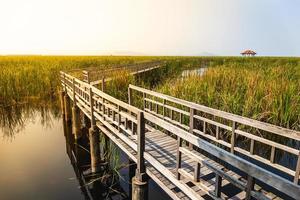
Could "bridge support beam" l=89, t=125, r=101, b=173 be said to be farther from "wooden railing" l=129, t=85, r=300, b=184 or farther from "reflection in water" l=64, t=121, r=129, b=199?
"wooden railing" l=129, t=85, r=300, b=184

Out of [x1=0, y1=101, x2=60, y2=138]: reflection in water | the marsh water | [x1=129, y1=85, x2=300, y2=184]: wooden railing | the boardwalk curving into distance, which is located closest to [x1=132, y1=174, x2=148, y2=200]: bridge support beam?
the boardwalk curving into distance

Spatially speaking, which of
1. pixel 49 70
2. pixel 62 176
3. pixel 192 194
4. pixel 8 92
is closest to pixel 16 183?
pixel 62 176

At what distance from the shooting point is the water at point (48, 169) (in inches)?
273

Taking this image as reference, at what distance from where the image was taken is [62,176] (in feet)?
26.2

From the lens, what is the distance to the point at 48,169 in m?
8.34

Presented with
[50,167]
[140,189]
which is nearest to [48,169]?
[50,167]

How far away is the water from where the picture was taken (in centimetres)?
694

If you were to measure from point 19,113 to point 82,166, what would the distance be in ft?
24.2

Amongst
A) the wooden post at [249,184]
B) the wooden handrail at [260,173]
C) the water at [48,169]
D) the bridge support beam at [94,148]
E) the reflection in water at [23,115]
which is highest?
the wooden handrail at [260,173]

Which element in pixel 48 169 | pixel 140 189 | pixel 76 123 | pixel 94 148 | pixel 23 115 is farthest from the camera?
pixel 23 115

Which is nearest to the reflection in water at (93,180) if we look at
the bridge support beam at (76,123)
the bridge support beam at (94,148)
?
the bridge support beam at (94,148)

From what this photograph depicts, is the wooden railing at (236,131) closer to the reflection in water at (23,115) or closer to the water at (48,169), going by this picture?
the water at (48,169)

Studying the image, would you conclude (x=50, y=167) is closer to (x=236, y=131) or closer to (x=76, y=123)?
(x=76, y=123)

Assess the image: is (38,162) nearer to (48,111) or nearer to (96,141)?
(96,141)
